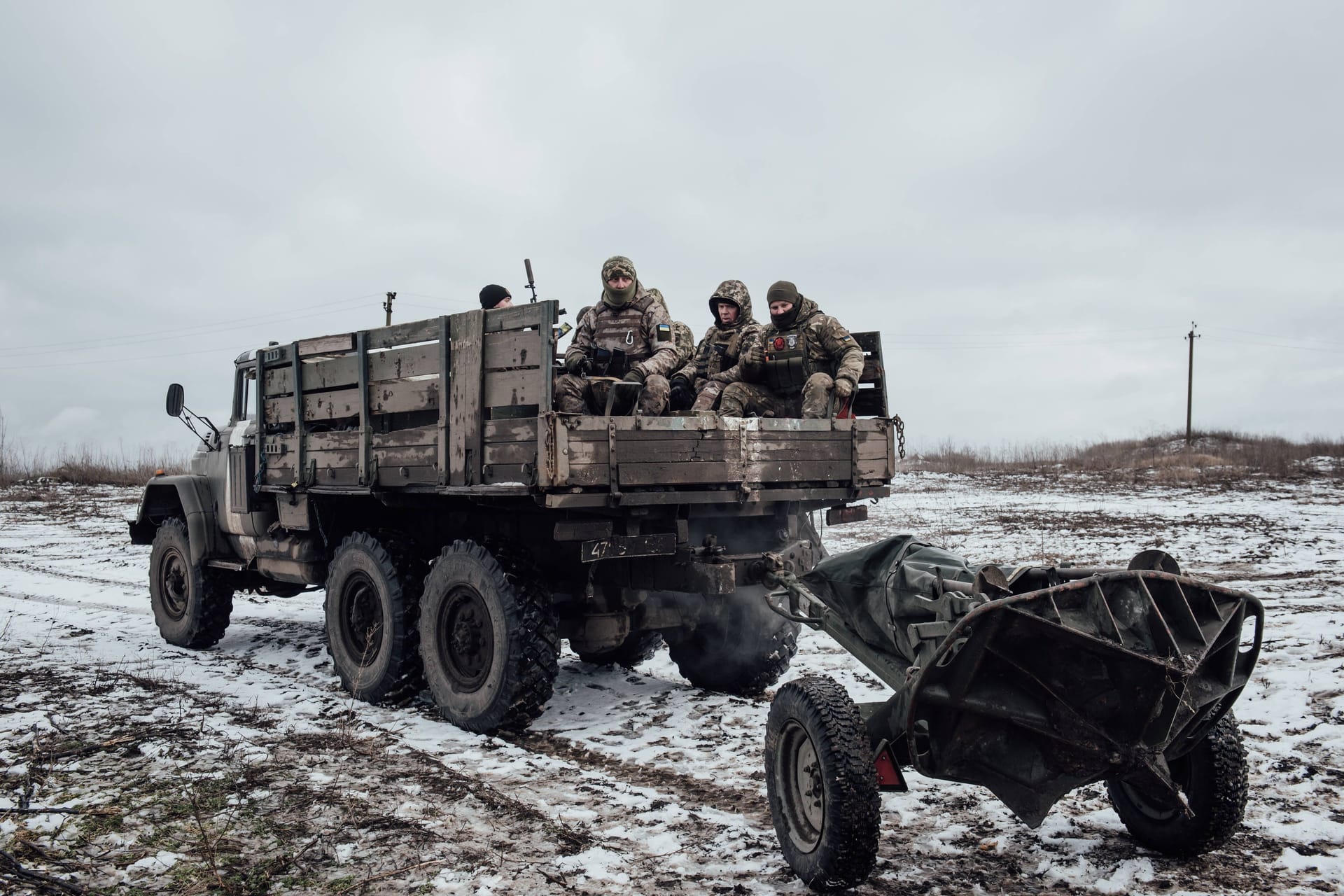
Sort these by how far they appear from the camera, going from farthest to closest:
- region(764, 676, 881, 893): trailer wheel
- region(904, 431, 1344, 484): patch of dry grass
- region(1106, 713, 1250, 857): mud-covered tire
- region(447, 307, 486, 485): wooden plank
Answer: region(904, 431, 1344, 484): patch of dry grass < region(447, 307, 486, 485): wooden plank < region(1106, 713, 1250, 857): mud-covered tire < region(764, 676, 881, 893): trailer wheel

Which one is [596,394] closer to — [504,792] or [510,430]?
[510,430]

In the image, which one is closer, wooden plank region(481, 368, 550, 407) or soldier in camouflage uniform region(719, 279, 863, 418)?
wooden plank region(481, 368, 550, 407)

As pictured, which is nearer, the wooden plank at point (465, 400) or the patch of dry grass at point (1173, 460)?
the wooden plank at point (465, 400)

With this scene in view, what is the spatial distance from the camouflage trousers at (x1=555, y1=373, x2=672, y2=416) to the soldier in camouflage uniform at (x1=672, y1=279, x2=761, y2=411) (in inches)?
27.6

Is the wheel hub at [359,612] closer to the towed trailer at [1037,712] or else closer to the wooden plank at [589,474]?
the wooden plank at [589,474]

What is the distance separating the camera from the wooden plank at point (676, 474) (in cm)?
490

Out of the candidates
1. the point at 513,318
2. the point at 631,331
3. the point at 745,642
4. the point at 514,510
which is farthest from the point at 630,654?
the point at 513,318

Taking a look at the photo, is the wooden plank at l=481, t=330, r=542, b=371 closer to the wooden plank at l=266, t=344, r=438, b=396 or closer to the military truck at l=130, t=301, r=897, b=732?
the military truck at l=130, t=301, r=897, b=732

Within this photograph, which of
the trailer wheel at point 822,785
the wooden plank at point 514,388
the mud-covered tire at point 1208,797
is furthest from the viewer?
the wooden plank at point 514,388

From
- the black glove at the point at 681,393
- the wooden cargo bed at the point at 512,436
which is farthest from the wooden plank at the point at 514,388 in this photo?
the black glove at the point at 681,393

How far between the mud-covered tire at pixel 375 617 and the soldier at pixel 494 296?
2554 mm

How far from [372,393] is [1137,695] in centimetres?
476

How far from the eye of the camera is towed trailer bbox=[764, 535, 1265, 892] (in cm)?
295

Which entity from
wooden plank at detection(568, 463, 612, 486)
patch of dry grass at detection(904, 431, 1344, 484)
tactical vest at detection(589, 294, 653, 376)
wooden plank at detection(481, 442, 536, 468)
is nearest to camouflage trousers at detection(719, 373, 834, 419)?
tactical vest at detection(589, 294, 653, 376)
